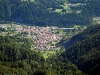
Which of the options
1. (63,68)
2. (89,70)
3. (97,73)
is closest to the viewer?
(97,73)

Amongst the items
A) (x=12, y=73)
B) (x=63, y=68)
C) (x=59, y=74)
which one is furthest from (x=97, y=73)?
(x=12, y=73)

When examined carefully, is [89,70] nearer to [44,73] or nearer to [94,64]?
[94,64]

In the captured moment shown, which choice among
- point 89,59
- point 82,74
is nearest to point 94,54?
point 89,59

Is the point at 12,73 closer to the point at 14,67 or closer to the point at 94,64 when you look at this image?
the point at 14,67

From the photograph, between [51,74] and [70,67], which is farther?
[70,67]

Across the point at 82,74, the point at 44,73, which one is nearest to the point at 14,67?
the point at 44,73

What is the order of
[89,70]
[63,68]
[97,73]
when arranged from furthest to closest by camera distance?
[63,68] < [89,70] < [97,73]

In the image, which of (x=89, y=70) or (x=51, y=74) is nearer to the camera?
(x=51, y=74)

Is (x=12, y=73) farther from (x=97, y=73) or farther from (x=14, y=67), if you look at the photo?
(x=97, y=73)
